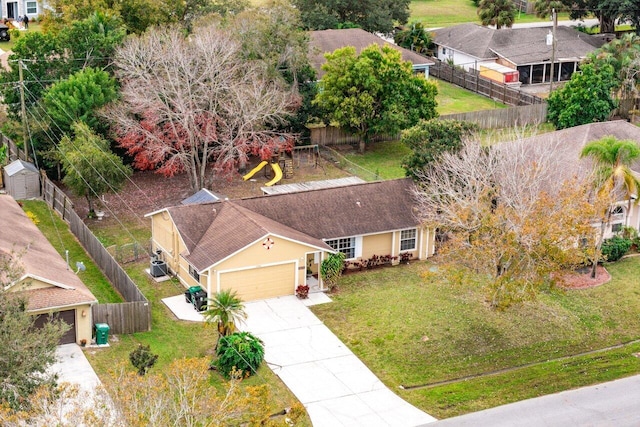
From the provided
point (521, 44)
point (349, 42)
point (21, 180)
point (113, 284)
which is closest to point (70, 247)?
point (113, 284)

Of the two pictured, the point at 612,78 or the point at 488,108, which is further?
the point at 488,108

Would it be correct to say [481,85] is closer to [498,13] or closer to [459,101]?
[459,101]

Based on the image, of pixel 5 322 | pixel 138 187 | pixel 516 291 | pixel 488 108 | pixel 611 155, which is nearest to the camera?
pixel 5 322

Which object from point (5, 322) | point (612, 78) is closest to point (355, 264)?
point (5, 322)

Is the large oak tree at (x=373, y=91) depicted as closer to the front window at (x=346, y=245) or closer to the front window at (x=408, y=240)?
the front window at (x=408, y=240)

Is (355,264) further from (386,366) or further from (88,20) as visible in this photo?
(88,20)

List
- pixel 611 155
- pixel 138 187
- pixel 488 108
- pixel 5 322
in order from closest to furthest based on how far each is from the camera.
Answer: pixel 5 322 → pixel 611 155 → pixel 138 187 → pixel 488 108

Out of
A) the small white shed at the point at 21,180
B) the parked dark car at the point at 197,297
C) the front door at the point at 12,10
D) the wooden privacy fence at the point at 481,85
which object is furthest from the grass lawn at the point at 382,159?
the front door at the point at 12,10

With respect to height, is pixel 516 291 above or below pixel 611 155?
below
